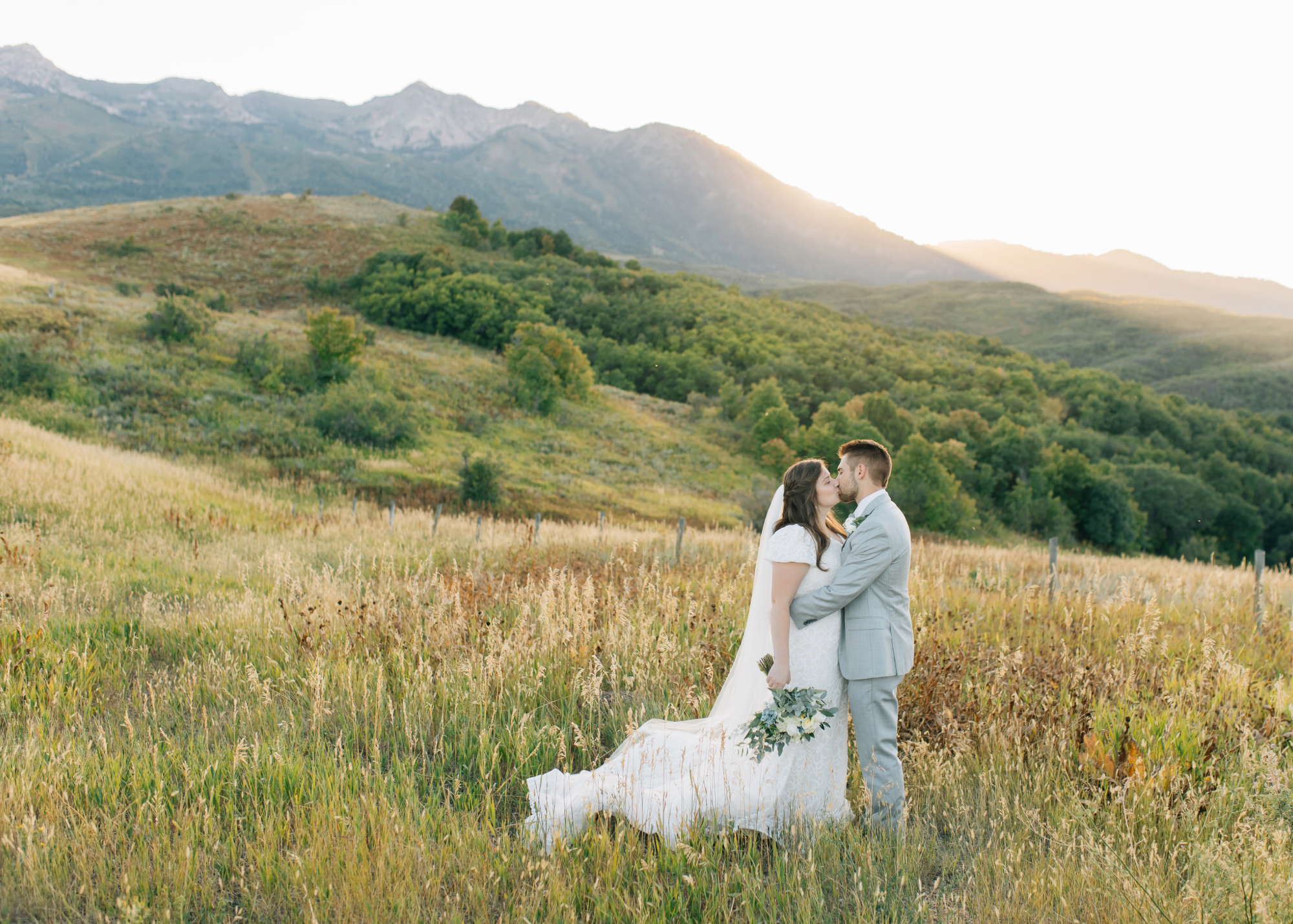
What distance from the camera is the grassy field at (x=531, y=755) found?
8.62 ft

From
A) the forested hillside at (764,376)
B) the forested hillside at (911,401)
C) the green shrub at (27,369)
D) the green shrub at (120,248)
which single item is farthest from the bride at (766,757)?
the green shrub at (120,248)

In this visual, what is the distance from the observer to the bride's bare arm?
10.7ft

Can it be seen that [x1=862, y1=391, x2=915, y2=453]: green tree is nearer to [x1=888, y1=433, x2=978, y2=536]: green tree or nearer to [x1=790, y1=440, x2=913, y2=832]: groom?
[x1=888, y1=433, x2=978, y2=536]: green tree

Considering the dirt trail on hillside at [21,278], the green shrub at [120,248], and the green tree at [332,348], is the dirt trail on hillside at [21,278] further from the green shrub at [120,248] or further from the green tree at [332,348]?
the green shrub at [120,248]

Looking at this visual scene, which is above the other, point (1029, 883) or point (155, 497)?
point (1029, 883)

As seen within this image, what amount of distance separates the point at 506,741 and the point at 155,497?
12.5 m

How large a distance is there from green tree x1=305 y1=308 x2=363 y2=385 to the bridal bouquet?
37.8 meters

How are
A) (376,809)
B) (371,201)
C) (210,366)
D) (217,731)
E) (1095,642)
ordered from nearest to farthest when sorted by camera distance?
1. (376,809)
2. (217,731)
3. (1095,642)
4. (210,366)
5. (371,201)

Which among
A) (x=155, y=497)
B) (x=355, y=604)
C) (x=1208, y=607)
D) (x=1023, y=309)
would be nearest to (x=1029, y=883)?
(x=355, y=604)

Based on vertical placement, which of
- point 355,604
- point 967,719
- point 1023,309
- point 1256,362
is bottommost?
point 355,604

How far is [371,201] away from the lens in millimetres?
94500

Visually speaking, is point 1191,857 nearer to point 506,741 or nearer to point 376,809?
point 506,741

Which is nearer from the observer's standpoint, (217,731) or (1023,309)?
(217,731)

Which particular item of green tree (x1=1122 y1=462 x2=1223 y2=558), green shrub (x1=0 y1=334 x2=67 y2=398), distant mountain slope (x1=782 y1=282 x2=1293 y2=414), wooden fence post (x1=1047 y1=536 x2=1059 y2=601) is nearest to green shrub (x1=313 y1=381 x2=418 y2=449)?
green shrub (x1=0 y1=334 x2=67 y2=398)
